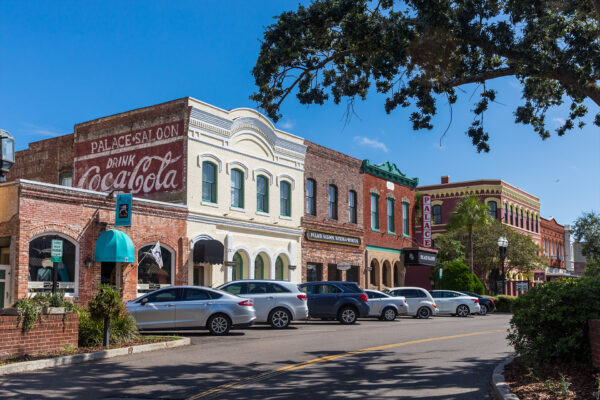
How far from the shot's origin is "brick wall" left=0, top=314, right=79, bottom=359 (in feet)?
39.2

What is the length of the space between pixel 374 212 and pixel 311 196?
6.89 meters

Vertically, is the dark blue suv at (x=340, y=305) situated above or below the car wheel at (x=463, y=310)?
above

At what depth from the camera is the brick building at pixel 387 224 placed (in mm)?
38875

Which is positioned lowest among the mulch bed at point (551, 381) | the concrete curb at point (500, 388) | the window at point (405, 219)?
the concrete curb at point (500, 388)

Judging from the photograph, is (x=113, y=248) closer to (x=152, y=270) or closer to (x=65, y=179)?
(x=152, y=270)

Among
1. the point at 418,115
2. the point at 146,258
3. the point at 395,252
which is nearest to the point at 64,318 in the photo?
the point at 418,115

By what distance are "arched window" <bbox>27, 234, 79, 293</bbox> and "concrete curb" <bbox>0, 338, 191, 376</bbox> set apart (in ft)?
24.3

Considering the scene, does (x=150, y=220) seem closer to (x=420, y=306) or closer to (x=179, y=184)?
(x=179, y=184)

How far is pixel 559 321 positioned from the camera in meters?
10.1

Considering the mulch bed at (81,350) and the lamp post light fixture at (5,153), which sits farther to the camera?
the mulch bed at (81,350)

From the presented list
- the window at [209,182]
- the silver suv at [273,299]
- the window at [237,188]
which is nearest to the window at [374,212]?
the window at [237,188]

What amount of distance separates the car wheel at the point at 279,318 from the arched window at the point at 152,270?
5.87 meters

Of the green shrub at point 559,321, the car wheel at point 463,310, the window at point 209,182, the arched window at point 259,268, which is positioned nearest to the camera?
the green shrub at point 559,321

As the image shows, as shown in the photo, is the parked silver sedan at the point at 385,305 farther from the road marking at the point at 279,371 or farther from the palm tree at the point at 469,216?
the palm tree at the point at 469,216
